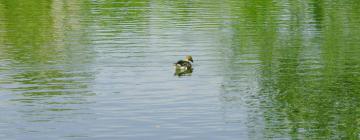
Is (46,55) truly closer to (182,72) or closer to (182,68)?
(182,68)

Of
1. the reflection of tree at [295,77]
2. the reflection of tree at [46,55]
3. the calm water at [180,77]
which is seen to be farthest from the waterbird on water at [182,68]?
the reflection of tree at [46,55]

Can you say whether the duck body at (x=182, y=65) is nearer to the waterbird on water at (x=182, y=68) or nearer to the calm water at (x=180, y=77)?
the waterbird on water at (x=182, y=68)

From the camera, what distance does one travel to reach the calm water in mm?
31312

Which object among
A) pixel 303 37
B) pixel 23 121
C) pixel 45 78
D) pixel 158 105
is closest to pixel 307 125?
pixel 158 105

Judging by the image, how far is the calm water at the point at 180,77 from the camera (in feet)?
103

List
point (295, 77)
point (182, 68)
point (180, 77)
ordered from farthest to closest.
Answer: point (182, 68), point (180, 77), point (295, 77)

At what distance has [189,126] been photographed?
3103cm

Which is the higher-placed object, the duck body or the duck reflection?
the duck body

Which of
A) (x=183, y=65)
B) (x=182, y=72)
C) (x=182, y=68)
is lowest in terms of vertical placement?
(x=182, y=72)

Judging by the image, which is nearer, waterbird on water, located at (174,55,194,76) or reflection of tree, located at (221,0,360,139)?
reflection of tree, located at (221,0,360,139)

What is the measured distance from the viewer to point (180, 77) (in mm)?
41031

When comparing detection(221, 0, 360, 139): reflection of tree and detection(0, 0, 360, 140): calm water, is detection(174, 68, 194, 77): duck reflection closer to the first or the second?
detection(0, 0, 360, 140): calm water

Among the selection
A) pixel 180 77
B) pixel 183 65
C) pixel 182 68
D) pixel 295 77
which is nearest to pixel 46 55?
pixel 182 68

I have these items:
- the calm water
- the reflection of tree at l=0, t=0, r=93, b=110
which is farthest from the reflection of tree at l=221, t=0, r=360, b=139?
the reflection of tree at l=0, t=0, r=93, b=110
